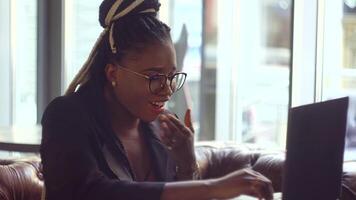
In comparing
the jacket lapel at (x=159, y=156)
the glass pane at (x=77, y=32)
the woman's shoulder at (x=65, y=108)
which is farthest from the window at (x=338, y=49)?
the woman's shoulder at (x=65, y=108)

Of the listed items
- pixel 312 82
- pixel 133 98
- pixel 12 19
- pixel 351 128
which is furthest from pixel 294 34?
pixel 133 98

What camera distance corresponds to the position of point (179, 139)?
1.59 metres

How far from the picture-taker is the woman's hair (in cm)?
150

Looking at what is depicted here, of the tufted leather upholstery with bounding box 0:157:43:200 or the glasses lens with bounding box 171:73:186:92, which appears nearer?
the glasses lens with bounding box 171:73:186:92

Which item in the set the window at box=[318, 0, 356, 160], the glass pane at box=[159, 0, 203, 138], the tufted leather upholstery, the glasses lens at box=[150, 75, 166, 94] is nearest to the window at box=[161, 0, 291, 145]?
the glass pane at box=[159, 0, 203, 138]

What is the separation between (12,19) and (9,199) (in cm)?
203

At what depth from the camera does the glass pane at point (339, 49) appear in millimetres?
3207

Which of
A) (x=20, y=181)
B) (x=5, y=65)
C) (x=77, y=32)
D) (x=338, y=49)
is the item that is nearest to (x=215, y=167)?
(x=20, y=181)

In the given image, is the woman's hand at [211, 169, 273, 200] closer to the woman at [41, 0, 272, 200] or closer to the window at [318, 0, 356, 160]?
the woman at [41, 0, 272, 200]

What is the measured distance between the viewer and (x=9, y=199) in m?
2.13

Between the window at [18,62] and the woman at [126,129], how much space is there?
2.44m

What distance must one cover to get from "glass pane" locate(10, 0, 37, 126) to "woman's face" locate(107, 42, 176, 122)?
101 inches

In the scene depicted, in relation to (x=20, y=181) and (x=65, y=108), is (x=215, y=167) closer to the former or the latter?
(x=20, y=181)

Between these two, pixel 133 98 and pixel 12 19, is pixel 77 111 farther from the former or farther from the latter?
pixel 12 19
